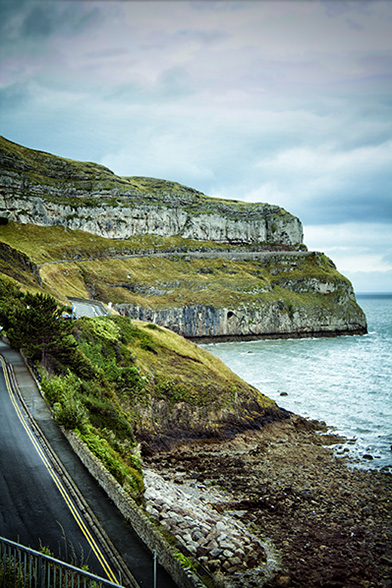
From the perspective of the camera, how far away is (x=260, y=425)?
109ft

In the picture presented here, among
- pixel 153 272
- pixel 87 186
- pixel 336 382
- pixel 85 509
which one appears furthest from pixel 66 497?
pixel 87 186

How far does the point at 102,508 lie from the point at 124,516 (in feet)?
2.98

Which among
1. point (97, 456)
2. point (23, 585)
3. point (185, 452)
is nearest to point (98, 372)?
point (185, 452)

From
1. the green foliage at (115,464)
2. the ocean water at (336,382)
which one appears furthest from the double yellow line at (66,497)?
the ocean water at (336,382)

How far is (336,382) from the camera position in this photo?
1959 inches

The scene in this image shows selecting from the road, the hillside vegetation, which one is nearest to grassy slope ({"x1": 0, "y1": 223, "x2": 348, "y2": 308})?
the road

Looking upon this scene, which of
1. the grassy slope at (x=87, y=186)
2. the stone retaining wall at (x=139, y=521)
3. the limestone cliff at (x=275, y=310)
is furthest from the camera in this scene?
the grassy slope at (x=87, y=186)

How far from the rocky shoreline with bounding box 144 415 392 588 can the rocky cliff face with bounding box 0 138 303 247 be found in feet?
374

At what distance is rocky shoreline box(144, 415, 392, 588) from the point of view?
14484mm

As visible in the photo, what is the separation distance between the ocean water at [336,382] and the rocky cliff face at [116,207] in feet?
248

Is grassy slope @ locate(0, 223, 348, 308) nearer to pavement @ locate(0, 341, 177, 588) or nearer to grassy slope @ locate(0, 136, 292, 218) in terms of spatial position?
grassy slope @ locate(0, 136, 292, 218)

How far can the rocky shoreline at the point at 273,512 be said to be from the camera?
47.5 ft

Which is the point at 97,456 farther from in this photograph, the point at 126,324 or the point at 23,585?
the point at 126,324

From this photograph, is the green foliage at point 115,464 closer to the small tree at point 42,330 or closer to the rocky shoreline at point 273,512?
the rocky shoreline at point 273,512
